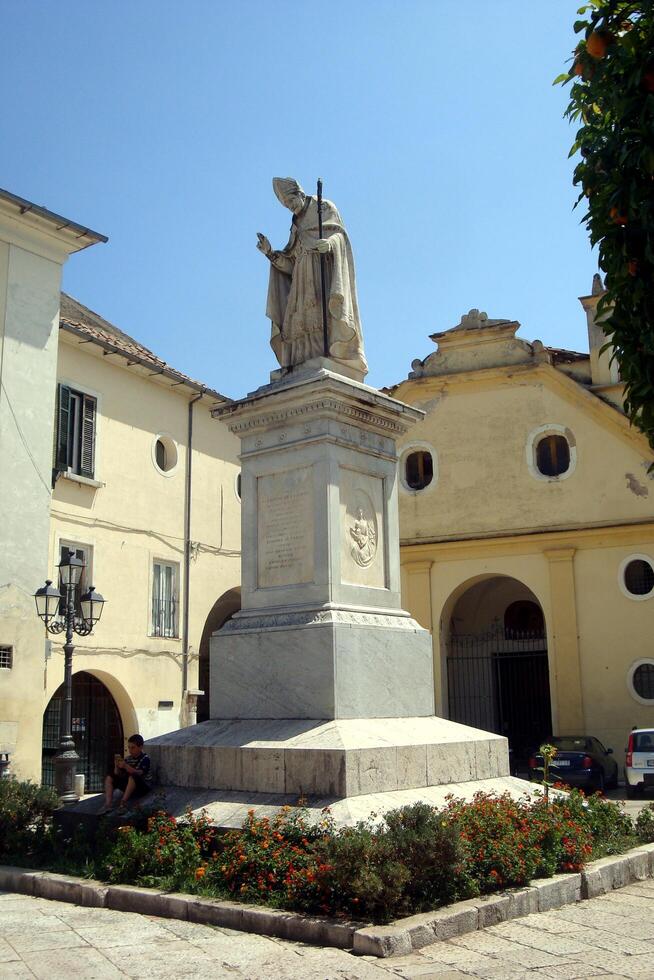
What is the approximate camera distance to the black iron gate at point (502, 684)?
24797mm

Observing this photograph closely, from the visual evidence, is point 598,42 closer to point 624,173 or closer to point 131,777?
point 624,173

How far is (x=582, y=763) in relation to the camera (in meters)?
19.5

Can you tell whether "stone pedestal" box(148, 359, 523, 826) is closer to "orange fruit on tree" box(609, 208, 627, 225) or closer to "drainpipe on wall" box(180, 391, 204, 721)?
"orange fruit on tree" box(609, 208, 627, 225)

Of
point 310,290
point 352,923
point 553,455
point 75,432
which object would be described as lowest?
point 352,923

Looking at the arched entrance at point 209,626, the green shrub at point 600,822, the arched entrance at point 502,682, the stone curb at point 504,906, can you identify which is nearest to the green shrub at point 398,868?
the stone curb at point 504,906

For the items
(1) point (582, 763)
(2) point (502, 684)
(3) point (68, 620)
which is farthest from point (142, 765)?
(2) point (502, 684)

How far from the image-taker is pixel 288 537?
31.4ft

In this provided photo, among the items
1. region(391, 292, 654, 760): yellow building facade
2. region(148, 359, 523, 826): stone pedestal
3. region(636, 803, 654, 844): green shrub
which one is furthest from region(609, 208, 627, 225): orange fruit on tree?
region(391, 292, 654, 760): yellow building facade

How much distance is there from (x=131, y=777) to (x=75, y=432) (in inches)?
504

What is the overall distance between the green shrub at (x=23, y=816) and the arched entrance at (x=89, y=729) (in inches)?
439

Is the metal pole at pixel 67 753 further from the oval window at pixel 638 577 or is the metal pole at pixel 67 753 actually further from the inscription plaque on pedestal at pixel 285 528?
the oval window at pixel 638 577

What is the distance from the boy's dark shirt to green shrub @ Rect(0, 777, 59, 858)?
3.04 ft

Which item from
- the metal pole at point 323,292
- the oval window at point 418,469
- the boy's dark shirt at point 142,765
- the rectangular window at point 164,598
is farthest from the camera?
the oval window at point 418,469

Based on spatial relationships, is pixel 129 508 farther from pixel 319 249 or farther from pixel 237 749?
pixel 237 749
